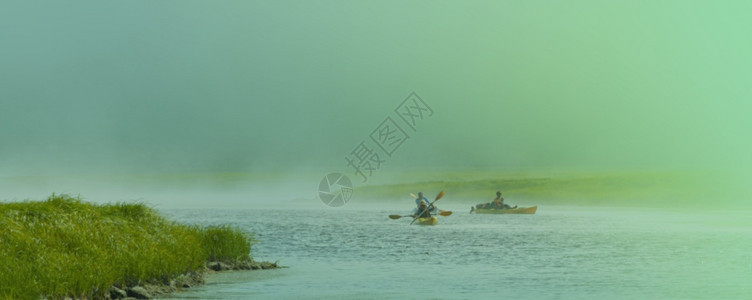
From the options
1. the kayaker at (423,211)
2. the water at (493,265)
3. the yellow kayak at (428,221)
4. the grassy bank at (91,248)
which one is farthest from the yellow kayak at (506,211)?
the grassy bank at (91,248)

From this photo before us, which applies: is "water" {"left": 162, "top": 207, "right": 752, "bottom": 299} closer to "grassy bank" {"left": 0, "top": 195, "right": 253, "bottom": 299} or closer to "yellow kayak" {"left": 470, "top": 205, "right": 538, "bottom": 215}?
"grassy bank" {"left": 0, "top": 195, "right": 253, "bottom": 299}

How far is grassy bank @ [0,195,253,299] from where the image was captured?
17984mm

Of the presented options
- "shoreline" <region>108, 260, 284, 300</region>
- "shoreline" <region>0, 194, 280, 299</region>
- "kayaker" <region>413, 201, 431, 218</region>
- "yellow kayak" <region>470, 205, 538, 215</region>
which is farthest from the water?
"yellow kayak" <region>470, 205, 538, 215</region>

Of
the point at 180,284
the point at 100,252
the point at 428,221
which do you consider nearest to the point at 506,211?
the point at 428,221

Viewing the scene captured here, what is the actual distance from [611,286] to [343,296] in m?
7.89

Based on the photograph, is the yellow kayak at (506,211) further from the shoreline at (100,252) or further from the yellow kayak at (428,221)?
the shoreline at (100,252)

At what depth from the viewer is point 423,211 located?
58250 mm

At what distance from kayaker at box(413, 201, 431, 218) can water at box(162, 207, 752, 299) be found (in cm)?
611

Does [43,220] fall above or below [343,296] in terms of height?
above

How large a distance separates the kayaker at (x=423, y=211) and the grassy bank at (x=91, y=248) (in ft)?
103

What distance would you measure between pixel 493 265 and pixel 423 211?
1093 inches

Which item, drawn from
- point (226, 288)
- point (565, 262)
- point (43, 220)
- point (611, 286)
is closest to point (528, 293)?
point (611, 286)

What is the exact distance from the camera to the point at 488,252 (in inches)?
1422

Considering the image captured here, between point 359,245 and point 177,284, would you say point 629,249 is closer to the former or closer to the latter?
point 359,245
